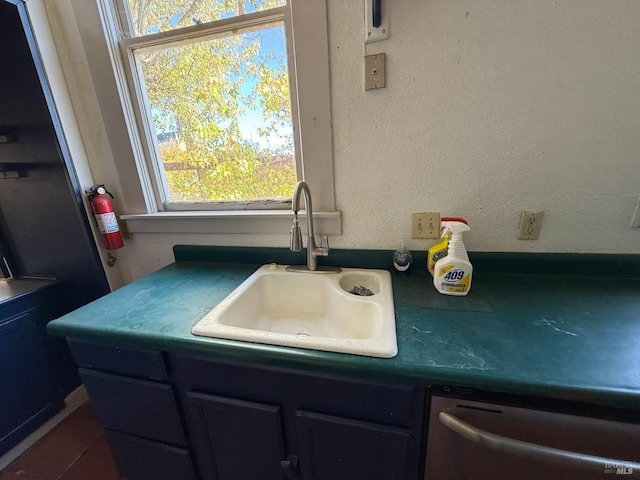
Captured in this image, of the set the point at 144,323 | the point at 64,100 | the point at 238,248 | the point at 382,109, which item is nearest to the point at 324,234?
the point at 238,248

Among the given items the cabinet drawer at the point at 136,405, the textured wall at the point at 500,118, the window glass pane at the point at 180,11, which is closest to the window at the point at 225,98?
the window glass pane at the point at 180,11

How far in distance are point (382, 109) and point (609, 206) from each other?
2.81 feet

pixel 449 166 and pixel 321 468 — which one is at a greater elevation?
pixel 449 166

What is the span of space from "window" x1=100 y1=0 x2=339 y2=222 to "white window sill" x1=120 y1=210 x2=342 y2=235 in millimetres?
55

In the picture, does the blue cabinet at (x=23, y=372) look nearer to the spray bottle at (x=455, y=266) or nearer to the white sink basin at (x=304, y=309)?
the white sink basin at (x=304, y=309)

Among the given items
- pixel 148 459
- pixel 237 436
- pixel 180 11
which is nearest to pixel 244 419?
pixel 237 436

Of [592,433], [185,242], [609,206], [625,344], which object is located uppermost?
[609,206]

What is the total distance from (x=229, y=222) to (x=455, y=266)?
0.95 metres

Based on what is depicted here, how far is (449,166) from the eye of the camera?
0.96m

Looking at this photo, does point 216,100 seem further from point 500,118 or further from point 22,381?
point 22,381

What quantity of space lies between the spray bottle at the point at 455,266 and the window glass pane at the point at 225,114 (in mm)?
681

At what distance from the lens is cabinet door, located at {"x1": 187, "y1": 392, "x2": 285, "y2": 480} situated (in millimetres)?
749

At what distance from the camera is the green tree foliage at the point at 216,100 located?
3.50 feet

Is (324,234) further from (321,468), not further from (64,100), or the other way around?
(64,100)
